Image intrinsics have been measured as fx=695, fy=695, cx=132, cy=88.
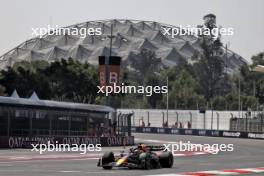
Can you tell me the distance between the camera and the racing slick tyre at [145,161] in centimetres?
2450

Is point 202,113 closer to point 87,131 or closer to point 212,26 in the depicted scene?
point 87,131

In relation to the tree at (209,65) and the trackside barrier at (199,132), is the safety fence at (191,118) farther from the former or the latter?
the tree at (209,65)

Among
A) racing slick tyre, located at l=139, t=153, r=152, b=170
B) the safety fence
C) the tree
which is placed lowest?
racing slick tyre, located at l=139, t=153, r=152, b=170

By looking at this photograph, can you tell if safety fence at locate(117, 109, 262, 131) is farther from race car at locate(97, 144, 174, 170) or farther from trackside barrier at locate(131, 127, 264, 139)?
race car at locate(97, 144, 174, 170)

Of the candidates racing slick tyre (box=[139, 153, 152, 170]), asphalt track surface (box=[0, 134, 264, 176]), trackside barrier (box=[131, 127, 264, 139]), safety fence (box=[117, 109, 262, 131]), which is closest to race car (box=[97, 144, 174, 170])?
racing slick tyre (box=[139, 153, 152, 170])

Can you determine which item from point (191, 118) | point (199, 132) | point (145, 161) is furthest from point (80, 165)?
point (191, 118)

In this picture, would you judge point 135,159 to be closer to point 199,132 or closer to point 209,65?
point 199,132

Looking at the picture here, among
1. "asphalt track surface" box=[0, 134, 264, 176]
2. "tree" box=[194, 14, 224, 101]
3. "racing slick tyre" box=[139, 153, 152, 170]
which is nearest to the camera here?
"asphalt track surface" box=[0, 134, 264, 176]

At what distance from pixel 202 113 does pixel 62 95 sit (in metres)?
18.1

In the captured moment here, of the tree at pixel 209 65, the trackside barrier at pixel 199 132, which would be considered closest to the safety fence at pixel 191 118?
the trackside barrier at pixel 199 132

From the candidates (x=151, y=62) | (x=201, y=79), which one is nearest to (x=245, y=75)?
(x=201, y=79)

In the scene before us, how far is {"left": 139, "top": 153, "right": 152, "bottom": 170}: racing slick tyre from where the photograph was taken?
80.4 ft

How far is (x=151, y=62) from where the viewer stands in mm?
190250

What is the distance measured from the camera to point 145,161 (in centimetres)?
2459
